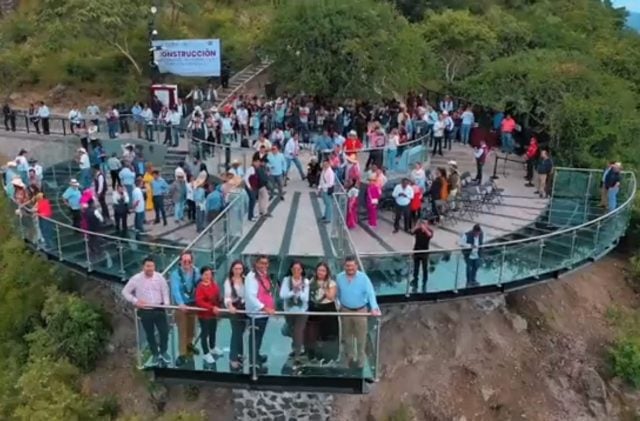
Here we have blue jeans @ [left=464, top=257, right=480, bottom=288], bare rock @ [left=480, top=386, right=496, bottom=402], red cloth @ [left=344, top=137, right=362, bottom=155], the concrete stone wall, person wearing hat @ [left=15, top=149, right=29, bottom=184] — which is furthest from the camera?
red cloth @ [left=344, top=137, right=362, bottom=155]

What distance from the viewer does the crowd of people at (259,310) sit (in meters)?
11.0

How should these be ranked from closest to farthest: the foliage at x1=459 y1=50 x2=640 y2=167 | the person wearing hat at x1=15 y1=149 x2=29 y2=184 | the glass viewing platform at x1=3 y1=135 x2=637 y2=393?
the glass viewing platform at x1=3 y1=135 x2=637 y2=393, the person wearing hat at x1=15 y1=149 x2=29 y2=184, the foliage at x1=459 y1=50 x2=640 y2=167

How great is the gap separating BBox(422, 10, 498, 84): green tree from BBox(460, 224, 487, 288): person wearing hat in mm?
18741

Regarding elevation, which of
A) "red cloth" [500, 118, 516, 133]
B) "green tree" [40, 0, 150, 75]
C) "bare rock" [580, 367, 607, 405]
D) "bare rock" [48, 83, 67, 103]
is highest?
"green tree" [40, 0, 150, 75]

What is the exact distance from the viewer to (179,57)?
31203 millimetres

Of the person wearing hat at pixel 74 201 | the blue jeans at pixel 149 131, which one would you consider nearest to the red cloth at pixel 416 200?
the person wearing hat at pixel 74 201

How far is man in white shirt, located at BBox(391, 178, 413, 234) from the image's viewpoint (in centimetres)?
1728

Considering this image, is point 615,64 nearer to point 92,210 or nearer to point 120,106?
point 120,106

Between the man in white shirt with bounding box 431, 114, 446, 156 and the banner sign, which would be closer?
the man in white shirt with bounding box 431, 114, 446, 156

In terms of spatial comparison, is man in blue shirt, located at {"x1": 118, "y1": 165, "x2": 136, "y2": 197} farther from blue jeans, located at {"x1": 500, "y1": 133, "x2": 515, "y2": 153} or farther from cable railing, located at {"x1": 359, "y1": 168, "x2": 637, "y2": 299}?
blue jeans, located at {"x1": 500, "y1": 133, "x2": 515, "y2": 153}

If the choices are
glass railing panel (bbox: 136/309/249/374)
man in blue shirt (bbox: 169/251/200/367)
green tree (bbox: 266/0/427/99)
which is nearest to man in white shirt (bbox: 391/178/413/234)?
man in blue shirt (bbox: 169/251/200/367)

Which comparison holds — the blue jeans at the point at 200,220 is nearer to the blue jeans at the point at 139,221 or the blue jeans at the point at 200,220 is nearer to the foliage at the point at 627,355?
the blue jeans at the point at 139,221

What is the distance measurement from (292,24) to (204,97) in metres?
5.92

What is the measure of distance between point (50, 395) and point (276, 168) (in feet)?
24.6
